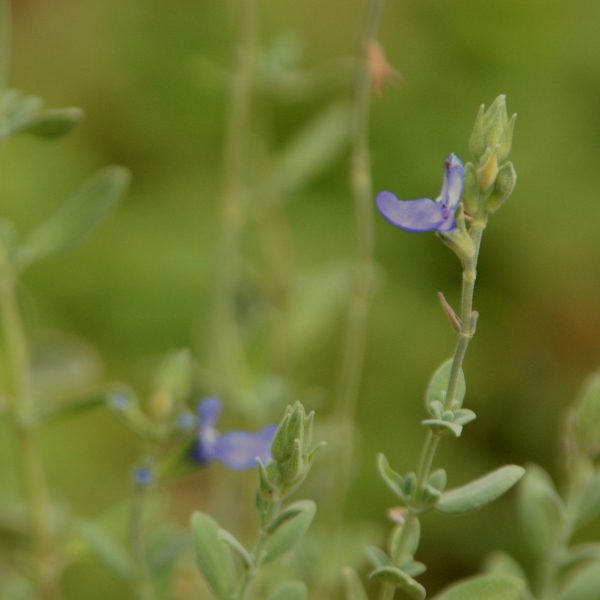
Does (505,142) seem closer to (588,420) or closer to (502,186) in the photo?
(502,186)

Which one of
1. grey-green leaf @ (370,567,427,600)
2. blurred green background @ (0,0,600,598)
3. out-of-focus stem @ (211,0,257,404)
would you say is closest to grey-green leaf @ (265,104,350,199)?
out-of-focus stem @ (211,0,257,404)

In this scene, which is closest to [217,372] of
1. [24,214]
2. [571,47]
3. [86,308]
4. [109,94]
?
[86,308]

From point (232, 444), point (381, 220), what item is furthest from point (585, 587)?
point (381, 220)

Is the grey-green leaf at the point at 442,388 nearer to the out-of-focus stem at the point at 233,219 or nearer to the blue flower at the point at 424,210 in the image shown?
the blue flower at the point at 424,210

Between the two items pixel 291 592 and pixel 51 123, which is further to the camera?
Result: pixel 51 123

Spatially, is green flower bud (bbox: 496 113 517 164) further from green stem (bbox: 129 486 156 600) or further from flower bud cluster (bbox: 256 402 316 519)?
green stem (bbox: 129 486 156 600)

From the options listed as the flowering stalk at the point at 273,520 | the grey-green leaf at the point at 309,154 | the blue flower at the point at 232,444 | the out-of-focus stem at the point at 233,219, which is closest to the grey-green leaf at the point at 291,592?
the flowering stalk at the point at 273,520

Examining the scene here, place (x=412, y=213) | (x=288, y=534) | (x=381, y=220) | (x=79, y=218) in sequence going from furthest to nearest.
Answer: (x=381, y=220) → (x=79, y=218) → (x=288, y=534) → (x=412, y=213)
